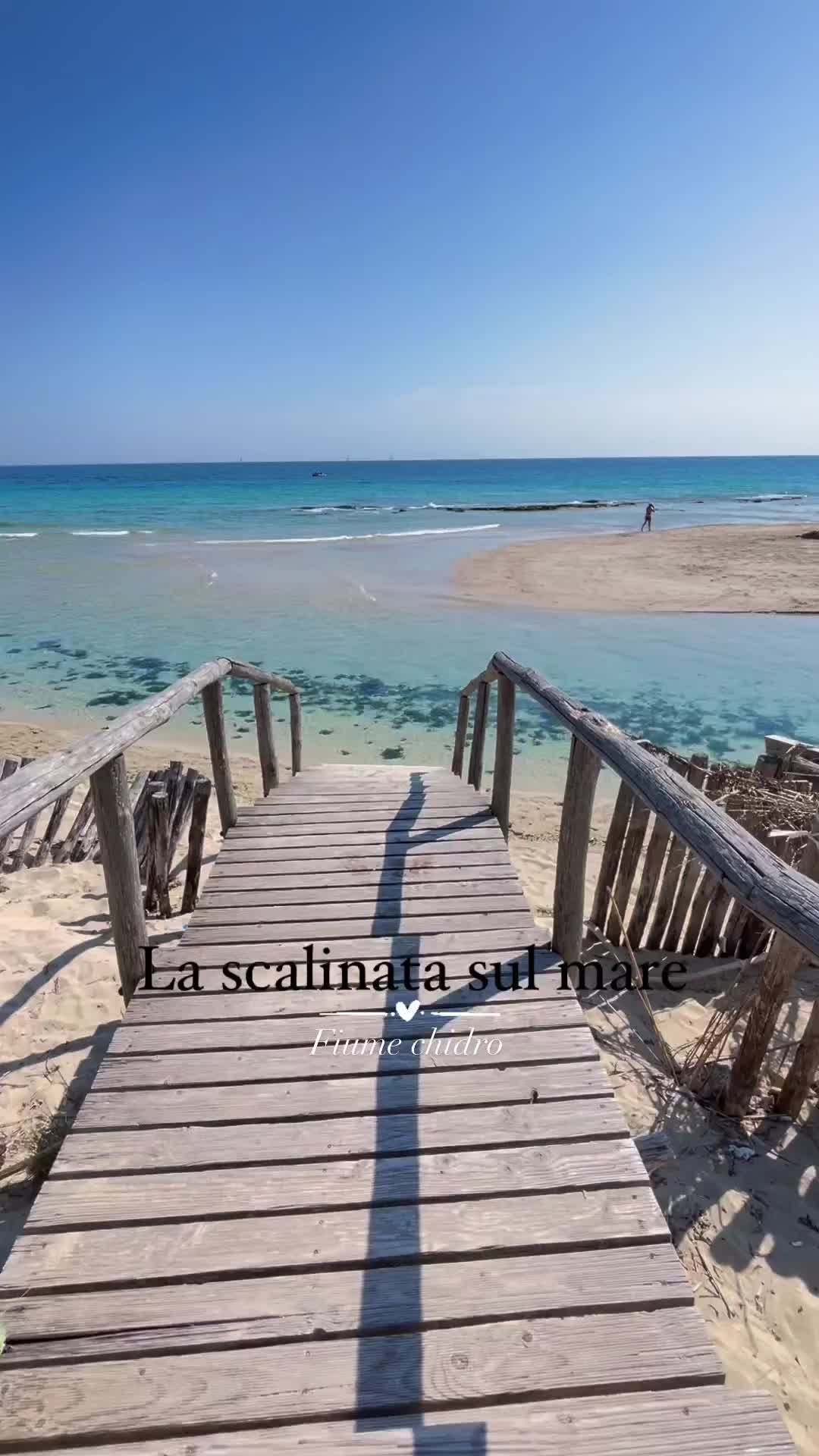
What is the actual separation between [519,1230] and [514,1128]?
1.03 ft

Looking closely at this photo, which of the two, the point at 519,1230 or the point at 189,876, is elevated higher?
the point at 519,1230

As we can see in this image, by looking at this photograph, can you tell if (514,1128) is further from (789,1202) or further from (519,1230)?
(789,1202)

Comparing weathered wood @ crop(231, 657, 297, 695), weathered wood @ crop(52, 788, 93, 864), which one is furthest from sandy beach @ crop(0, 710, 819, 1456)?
weathered wood @ crop(231, 657, 297, 695)

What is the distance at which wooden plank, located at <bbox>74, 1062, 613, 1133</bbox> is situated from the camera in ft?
7.06

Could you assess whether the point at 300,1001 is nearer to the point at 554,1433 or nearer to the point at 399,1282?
the point at 399,1282

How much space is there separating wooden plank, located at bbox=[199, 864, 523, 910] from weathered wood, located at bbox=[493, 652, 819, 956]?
1049 mm

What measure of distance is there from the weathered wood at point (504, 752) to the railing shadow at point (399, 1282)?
6.60 feet

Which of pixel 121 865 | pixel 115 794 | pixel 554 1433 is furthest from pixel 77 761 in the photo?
pixel 554 1433

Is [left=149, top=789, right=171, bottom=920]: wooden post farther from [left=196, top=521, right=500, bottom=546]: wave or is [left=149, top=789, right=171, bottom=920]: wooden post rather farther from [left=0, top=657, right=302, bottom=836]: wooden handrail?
[left=196, top=521, right=500, bottom=546]: wave

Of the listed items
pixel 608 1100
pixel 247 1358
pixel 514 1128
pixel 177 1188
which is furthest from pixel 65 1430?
pixel 608 1100

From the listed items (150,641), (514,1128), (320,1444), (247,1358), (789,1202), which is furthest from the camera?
(150,641)

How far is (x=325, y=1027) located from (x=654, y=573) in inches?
822

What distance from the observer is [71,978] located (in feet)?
12.1

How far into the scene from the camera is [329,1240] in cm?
178
